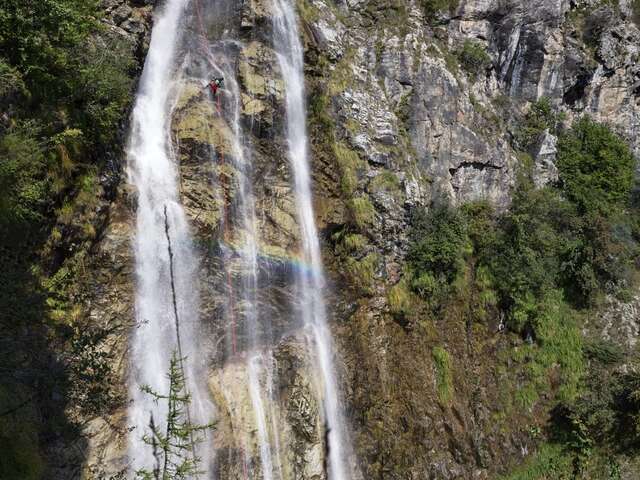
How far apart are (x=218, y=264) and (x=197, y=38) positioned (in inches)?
299

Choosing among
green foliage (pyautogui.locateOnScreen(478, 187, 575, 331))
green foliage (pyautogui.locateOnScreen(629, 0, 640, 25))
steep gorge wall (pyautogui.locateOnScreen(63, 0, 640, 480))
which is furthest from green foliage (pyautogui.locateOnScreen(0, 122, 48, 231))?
green foliage (pyautogui.locateOnScreen(629, 0, 640, 25))

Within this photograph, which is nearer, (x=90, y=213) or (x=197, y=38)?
(x=90, y=213)

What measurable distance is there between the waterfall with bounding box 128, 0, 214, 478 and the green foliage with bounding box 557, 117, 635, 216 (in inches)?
714

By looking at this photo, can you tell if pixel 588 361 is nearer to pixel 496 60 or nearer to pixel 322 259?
pixel 322 259

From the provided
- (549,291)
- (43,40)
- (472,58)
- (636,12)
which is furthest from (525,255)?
(636,12)

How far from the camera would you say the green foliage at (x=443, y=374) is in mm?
15234

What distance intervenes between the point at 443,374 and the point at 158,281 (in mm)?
9566

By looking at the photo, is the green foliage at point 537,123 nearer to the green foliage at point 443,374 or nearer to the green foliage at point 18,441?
the green foliage at point 443,374

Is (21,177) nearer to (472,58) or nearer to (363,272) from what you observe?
(363,272)

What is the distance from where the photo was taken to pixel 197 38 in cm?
1505

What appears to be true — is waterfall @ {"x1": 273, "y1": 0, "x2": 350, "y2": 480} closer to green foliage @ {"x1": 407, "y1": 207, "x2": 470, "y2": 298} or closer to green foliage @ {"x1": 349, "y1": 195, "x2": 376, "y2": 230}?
green foliage @ {"x1": 349, "y1": 195, "x2": 376, "y2": 230}

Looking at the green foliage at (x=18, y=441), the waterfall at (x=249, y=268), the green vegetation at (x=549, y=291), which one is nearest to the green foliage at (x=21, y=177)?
the green foliage at (x=18, y=441)

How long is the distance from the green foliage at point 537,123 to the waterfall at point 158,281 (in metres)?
16.8

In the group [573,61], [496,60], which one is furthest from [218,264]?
[573,61]
